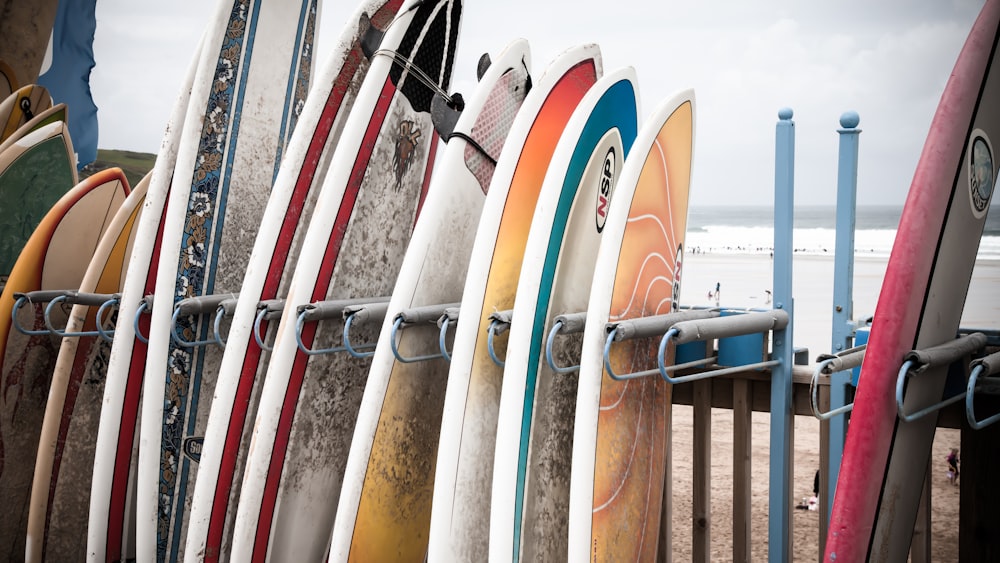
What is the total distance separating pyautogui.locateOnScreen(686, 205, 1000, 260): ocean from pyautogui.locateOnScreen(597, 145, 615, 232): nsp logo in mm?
15733

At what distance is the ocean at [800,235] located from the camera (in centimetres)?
2138

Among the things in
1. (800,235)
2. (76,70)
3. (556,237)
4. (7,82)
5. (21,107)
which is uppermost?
(800,235)

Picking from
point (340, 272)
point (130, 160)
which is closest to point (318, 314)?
point (340, 272)

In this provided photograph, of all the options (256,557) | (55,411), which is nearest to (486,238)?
(256,557)

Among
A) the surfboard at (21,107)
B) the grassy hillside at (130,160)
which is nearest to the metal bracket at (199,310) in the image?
the surfboard at (21,107)

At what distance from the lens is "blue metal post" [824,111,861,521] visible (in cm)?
204

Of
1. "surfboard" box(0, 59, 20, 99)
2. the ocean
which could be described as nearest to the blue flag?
"surfboard" box(0, 59, 20, 99)

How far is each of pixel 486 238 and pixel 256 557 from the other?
36.5 inches

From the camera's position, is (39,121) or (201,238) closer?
(201,238)

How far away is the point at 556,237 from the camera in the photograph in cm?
164

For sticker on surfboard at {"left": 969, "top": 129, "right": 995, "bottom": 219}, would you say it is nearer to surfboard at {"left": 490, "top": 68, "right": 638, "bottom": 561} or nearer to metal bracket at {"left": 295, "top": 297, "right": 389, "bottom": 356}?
surfboard at {"left": 490, "top": 68, "right": 638, "bottom": 561}

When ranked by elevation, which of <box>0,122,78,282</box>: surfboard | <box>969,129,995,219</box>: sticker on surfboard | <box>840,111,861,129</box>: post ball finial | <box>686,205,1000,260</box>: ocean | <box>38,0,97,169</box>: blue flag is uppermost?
<box>686,205,1000,260</box>: ocean

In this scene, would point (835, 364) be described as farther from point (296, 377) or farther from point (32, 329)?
point (32, 329)

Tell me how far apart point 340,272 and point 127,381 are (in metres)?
0.66
